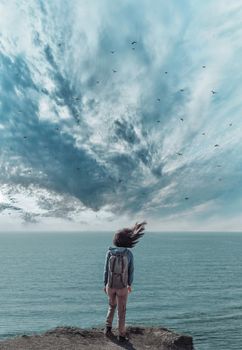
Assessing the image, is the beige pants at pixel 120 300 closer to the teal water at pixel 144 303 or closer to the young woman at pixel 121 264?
the young woman at pixel 121 264

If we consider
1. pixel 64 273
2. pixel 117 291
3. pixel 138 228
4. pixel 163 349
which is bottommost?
pixel 163 349

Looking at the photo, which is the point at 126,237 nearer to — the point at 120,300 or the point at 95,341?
the point at 120,300

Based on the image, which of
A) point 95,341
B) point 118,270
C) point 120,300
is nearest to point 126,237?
point 118,270

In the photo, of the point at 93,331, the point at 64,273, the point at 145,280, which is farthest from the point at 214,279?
the point at 93,331

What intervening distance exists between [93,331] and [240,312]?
134 feet

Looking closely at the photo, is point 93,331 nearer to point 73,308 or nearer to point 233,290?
point 73,308

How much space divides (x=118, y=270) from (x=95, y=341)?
2673 millimetres

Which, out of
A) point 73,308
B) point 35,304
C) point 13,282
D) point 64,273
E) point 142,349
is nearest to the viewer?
point 142,349

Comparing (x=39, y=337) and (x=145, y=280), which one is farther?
(x=145, y=280)

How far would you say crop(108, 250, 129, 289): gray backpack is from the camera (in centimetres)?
1510

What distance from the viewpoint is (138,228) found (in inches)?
604

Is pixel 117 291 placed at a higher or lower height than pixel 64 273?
lower

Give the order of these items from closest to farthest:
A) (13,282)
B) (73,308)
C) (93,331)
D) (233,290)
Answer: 1. (93,331)
2. (73,308)
3. (233,290)
4. (13,282)

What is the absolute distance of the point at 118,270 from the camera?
1513 centimetres
